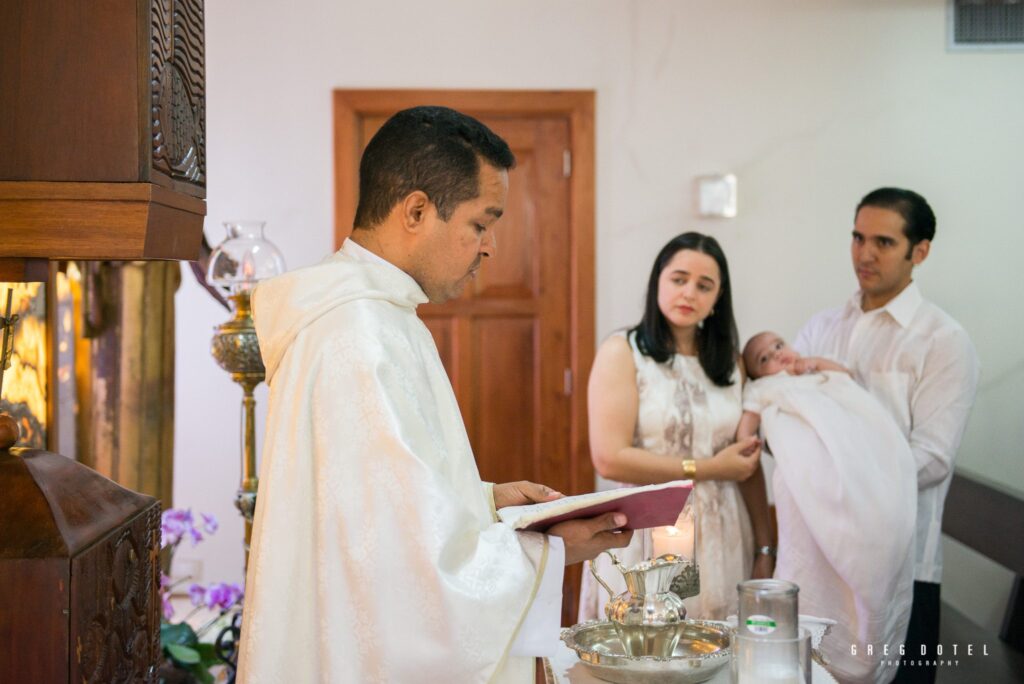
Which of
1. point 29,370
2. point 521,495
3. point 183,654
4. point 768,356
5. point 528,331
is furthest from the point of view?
point 528,331

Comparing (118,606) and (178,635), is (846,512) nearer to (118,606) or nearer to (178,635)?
(178,635)

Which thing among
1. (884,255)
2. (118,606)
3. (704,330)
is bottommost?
(118,606)

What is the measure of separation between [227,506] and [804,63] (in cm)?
310

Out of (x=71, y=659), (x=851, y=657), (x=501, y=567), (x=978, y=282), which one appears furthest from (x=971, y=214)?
(x=71, y=659)

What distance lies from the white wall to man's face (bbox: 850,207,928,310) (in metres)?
1.31

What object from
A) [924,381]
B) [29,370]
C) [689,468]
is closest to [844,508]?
[689,468]

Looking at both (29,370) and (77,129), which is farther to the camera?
(29,370)

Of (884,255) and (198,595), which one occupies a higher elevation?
(884,255)

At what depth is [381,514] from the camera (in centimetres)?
141

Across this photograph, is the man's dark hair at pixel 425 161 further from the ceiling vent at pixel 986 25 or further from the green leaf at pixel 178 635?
the ceiling vent at pixel 986 25

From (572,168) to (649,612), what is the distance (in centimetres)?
300

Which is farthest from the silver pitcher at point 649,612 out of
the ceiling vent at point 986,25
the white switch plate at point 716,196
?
the ceiling vent at point 986,25

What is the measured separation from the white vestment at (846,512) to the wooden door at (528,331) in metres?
1.66

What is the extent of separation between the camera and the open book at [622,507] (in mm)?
1481
